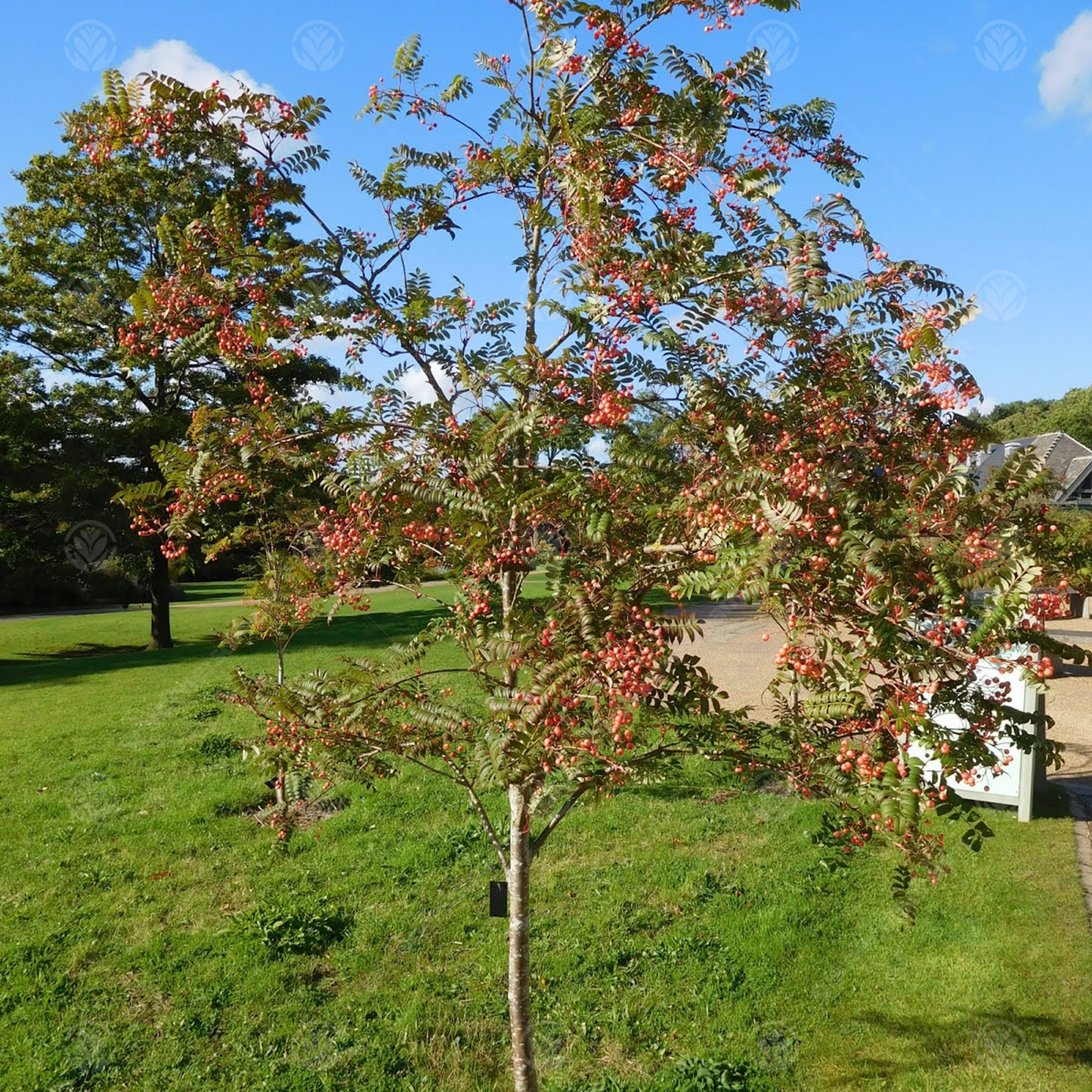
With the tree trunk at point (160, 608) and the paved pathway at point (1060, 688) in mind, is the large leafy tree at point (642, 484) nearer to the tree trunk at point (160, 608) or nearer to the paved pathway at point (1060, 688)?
the paved pathway at point (1060, 688)

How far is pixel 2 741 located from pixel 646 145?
10.6m

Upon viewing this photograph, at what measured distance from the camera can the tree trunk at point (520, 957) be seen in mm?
3424

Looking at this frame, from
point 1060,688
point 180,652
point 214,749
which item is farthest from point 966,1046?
point 180,652

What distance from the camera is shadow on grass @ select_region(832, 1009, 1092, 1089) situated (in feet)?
13.1

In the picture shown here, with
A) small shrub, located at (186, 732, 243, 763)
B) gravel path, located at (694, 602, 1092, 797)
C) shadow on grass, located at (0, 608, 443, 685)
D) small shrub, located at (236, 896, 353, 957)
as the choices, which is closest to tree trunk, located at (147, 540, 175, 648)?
shadow on grass, located at (0, 608, 443, 685)

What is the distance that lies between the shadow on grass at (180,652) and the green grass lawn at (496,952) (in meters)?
6.73

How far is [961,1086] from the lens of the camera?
3863 mm

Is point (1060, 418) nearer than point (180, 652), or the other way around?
point (180, 652)

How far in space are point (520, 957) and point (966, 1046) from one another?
2.45m

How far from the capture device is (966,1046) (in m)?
4.14

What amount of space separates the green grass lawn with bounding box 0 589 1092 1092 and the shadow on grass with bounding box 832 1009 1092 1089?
0.04ft

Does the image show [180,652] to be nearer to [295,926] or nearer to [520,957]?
[295,926]

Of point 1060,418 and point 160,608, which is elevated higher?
point 1060,418

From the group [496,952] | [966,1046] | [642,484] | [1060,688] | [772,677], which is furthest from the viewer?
[772,677]
